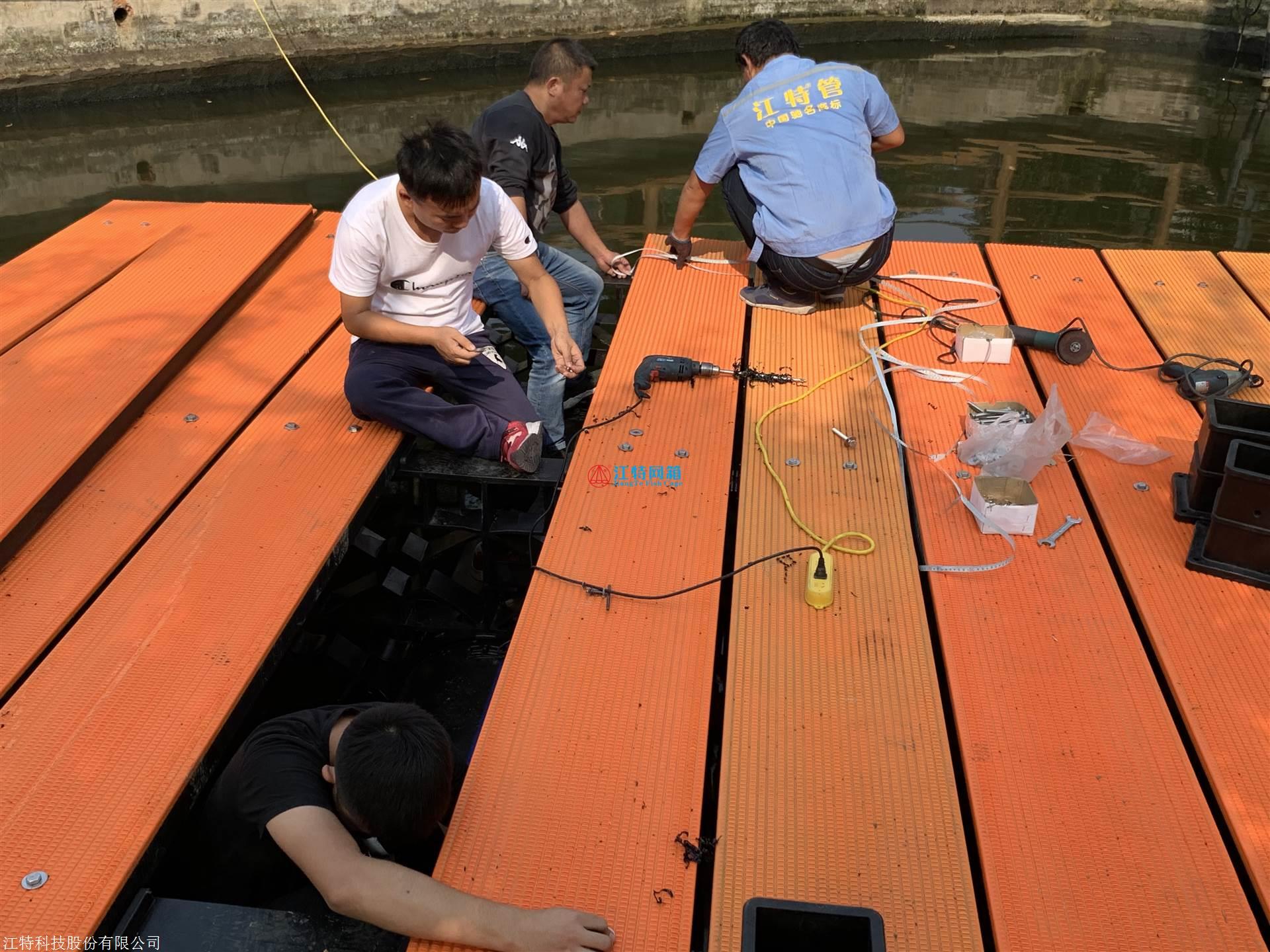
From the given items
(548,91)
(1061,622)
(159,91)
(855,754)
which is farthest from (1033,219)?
(159,91)

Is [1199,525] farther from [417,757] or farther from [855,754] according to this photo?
[417,757]

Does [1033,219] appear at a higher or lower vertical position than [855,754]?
lower

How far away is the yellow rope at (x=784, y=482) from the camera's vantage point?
7.53 feet

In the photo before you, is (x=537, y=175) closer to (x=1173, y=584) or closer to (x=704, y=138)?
(x=1173, y=584)

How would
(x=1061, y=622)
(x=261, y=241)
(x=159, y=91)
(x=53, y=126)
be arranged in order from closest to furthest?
(x=1061, y=622) → (x=261, y=241) → (x=53, y=126) → (x=159, y=91)

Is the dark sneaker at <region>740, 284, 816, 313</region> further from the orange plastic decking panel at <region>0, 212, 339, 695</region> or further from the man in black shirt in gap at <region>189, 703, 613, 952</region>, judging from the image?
the man in black shirt in gap at <region>189, 703, 613, 952</region>

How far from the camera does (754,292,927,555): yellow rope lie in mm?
2295

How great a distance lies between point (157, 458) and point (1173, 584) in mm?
2542

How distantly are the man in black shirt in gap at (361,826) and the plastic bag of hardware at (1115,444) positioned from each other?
74.8 inches

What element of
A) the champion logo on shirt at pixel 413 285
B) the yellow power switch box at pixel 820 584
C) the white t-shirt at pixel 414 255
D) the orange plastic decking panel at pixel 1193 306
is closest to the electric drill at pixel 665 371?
the white t-shirt at pixel 414 255

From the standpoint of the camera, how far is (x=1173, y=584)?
7.24 ft

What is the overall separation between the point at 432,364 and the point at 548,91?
118 cm

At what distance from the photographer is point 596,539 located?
2.34 meters

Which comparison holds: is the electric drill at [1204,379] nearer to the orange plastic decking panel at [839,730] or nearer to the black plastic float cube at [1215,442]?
the black plastic float cube at [1215,442]
